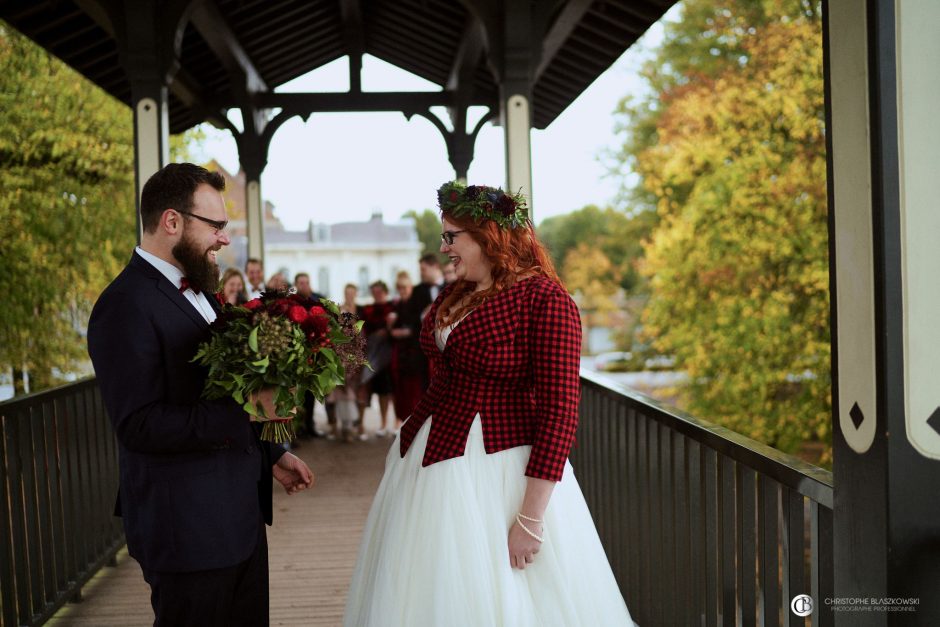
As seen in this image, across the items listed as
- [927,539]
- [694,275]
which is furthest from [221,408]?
[694,275]

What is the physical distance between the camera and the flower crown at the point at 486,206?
249 centimetres

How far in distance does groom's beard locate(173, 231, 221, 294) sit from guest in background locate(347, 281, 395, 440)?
6.25m

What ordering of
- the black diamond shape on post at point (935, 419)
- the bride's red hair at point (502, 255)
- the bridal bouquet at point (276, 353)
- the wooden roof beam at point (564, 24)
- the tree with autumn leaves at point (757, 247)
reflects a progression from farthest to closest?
the tree with autumn leaves at point (757, 247) → the wooden roof beam at point (564, 24) → the bride's red hair at point (502, 255) → the bridal bouquet at point (276, 353) → the black diamond shape on post at point (935, 419)

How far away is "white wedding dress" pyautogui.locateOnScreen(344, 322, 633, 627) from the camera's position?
226 centimetres

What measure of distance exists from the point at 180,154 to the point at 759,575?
52.9ft

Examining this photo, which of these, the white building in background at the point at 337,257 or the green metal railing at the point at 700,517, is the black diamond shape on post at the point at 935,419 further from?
the white building in background at the point at 337,257

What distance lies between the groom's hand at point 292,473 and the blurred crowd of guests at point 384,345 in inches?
185

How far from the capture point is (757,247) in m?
14.5

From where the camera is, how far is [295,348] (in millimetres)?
2145

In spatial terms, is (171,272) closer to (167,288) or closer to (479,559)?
(167,288)

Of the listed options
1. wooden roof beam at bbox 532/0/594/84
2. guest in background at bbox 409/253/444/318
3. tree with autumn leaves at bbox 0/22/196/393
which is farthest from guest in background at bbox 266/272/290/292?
tree with autumn leaves at bbox 0/22/196/393

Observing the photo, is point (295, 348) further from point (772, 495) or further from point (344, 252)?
point (344, 252)

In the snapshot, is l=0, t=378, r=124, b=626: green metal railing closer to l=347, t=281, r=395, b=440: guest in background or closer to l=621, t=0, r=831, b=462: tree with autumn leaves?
l=347, t=281, r=395, b=440: guest in background

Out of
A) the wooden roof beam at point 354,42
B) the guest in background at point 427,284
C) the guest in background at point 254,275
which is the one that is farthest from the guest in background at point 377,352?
the wooden roof beam at point 354,42
